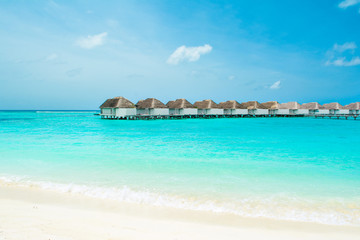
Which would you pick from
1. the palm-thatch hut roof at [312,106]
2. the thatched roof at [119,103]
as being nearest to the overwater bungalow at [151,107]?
the thatched roof at [119,103]

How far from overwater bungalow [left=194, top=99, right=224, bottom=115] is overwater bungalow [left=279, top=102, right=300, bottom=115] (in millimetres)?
16848

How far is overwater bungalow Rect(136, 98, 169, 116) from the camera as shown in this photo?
Result: 127 ft

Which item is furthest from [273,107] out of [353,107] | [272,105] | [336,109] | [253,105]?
[353,107]

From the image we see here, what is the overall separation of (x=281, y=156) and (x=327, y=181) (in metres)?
3.47

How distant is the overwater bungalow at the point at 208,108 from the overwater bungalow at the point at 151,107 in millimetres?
8517

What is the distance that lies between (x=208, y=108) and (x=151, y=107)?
11.8 m

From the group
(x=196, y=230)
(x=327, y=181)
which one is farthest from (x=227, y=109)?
(x=196, y=230)

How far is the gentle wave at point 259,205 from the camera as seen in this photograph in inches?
151

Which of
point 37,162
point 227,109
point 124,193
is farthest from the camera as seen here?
point 227,109

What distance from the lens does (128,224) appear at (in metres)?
3.31

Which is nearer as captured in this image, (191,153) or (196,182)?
(196,182)

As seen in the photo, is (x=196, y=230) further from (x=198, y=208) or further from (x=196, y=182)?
(x=196, y=182)

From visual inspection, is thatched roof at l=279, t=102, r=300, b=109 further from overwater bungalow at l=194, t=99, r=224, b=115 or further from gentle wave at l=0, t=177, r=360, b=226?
gentle wave at l=0, t=177, r=360, b=226

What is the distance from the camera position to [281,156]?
30.9 ft
